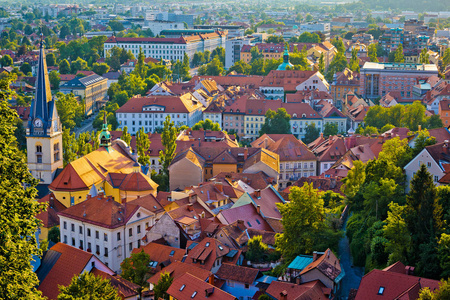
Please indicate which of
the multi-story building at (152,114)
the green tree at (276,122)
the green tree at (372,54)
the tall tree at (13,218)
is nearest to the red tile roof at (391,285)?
the tall tree at (13,218)

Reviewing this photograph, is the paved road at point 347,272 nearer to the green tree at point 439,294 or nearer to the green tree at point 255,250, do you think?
the green tree at point 255,250

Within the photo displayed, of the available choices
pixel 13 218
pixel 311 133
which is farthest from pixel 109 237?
pixel 311 133

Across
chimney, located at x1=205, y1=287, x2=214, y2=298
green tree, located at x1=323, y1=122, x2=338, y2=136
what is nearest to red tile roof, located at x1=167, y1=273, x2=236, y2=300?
chimney, located at x1=205, y1=287, x2=214, y2=298

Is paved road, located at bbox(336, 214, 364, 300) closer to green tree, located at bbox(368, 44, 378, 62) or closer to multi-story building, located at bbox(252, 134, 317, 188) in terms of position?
multi-story building, located at bbox(252, 134, 317, 188)

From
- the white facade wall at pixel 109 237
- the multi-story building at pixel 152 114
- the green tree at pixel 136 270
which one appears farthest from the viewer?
the multi-story building at pixel 152 114

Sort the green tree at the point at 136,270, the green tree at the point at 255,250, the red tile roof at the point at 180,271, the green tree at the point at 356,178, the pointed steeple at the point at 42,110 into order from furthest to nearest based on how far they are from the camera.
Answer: the pointed steeple at the point at 42,110 < the green tree at the point at 356,178 < the green tree at the point at 255,250 < the green tree at the point at 136,270 < the red tile roof at the point at 180,271

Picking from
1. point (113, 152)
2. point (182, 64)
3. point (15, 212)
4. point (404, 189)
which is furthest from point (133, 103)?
point (15, 212)

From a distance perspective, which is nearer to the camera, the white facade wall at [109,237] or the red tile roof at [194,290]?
the red tile roof at [194,290]
